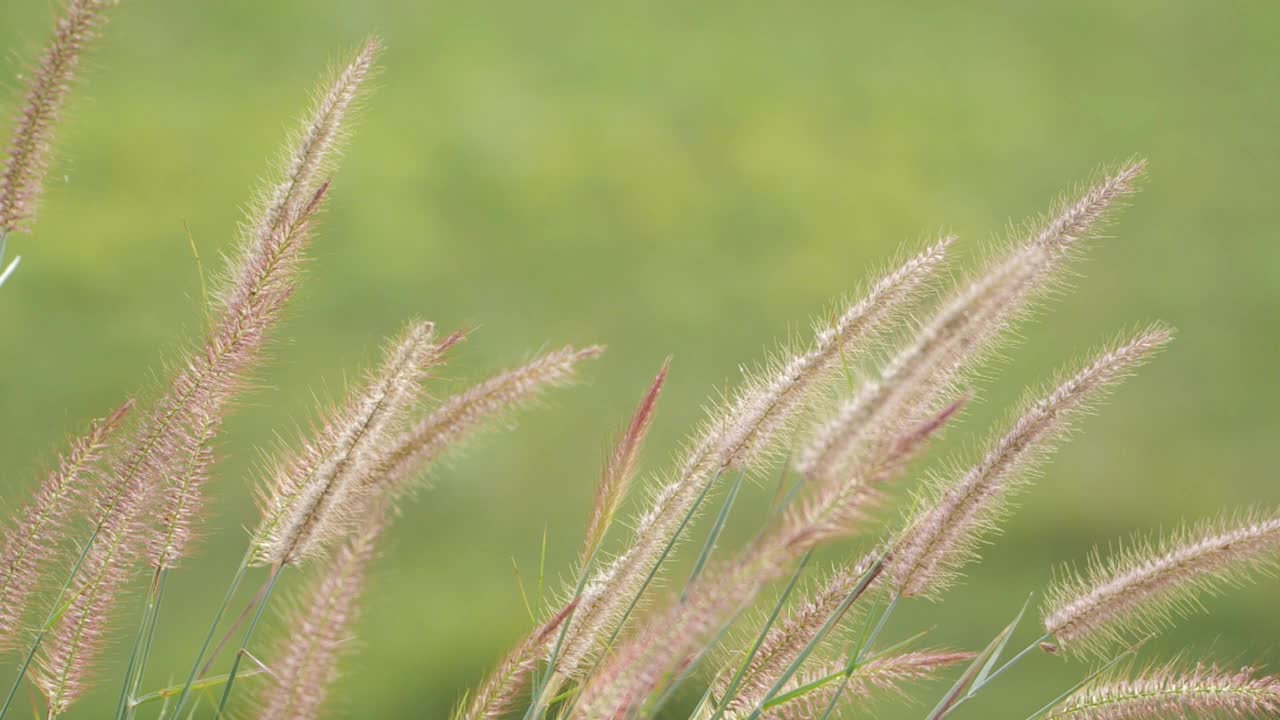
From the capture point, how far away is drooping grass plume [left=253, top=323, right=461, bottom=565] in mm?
493

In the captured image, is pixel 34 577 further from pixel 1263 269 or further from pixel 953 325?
pixel 1263 269

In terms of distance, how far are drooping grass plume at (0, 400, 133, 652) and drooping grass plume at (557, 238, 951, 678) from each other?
0.67 feet

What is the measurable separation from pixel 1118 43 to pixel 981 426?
24.4 inches

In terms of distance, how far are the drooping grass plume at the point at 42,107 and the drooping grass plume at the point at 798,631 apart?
0.37m

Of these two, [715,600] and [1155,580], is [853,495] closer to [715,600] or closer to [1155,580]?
[715,600]

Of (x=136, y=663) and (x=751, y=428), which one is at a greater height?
(x=751, y=428)

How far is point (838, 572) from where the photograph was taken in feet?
1.79

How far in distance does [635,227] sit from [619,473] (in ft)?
3.18

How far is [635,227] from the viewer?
1.48 meters

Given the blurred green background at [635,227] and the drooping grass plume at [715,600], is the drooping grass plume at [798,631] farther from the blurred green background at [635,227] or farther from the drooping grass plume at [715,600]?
the blurred green background at [635,227]

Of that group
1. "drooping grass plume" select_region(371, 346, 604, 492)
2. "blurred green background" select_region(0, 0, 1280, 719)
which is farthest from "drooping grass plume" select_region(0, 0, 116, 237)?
"blurred green background" select_region(0, 0, 1280, 719)

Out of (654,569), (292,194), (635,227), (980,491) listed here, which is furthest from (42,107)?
(635,227)

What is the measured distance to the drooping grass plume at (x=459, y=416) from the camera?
1.63 ft

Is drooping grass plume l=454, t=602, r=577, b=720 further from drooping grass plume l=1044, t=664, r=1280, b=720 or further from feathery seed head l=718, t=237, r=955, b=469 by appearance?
drooping grass plume l=1044, t=664, r=1280, b=720
